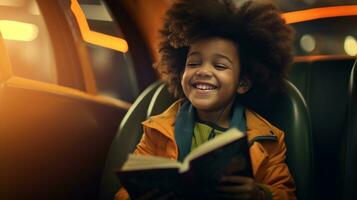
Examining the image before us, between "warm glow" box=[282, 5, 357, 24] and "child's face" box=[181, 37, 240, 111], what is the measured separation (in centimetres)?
20

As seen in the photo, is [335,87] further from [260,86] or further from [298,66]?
[260,86]

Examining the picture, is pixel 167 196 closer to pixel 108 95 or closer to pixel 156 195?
pixel 156 195

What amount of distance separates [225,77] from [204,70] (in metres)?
0.05

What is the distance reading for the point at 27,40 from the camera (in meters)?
1.11

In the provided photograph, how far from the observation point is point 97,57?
1155mm

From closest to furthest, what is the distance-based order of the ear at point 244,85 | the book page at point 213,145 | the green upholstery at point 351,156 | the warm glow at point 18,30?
the book page at point 213,145, the green upholstery at point 351,156, the ear at point 244,85, the warm glow at point 18,30

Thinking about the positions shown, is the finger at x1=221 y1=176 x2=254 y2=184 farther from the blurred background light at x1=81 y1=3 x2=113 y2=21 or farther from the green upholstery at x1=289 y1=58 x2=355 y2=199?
the blurred background light at x1=81 y1=3 x2=113 y2=21

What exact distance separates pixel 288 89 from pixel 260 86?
6 centimetres

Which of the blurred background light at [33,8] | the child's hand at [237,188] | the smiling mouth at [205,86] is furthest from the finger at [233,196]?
the blurred background light at [33,8]

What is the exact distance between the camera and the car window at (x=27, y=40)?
1088 millimetres

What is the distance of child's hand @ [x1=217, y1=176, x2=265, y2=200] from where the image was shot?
0.80 m

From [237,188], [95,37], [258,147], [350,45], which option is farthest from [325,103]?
[95,37]

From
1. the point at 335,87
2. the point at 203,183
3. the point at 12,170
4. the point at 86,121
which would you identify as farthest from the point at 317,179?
the point at 12,170

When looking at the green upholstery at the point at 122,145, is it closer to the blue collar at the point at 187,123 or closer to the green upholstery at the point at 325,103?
the blue collar at the point at 187,123
